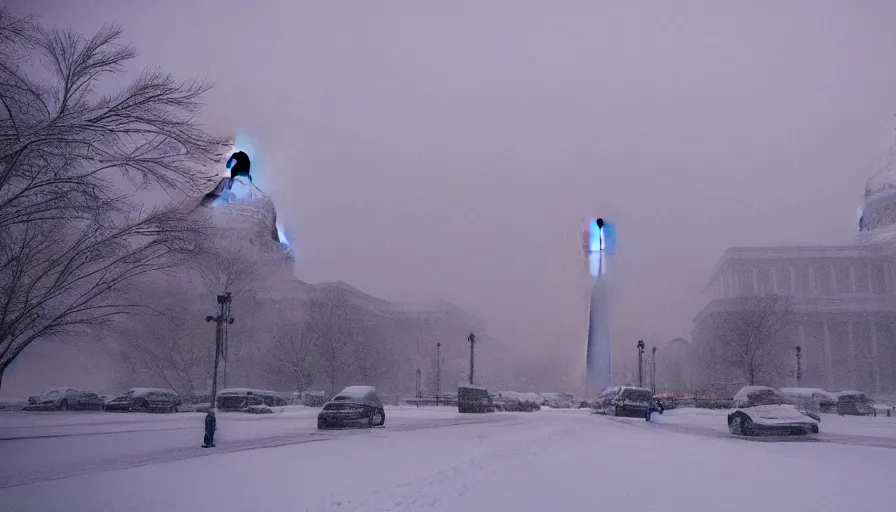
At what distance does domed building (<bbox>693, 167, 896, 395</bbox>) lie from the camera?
84.5 meters

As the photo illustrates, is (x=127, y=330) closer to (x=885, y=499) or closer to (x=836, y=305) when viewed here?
(x=885, y=499)

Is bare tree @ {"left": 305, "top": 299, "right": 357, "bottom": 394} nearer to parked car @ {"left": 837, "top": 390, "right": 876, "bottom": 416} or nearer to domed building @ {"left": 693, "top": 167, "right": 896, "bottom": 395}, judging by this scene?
parked car @ {"left": 837, "top": 390, "right": 876, "bottom": 416}

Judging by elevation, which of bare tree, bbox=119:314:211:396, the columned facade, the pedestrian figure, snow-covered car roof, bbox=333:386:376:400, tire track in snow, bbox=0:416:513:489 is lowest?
tire track in snow, bbox=0:416:513:489

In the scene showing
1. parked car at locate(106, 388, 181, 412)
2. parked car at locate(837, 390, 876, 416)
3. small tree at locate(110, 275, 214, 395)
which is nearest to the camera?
parked car at locate(106, 388, 181, 412)

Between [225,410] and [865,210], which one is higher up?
[865,210]

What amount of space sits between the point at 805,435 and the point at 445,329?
82877mm

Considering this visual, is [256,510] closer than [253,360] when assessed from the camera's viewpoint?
Yes

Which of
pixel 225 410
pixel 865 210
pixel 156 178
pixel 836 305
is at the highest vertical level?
pixel 865 210

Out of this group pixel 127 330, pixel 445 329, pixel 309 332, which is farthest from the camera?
pixel 445 329

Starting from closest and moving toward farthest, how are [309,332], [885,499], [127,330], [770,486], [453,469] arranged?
[885,499], [770,486], [453,469], [127,330], [309,332]

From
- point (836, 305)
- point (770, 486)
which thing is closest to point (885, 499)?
point (770, 486)

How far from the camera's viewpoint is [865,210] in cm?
10781

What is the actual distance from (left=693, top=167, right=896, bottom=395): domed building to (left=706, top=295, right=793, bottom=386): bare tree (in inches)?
105

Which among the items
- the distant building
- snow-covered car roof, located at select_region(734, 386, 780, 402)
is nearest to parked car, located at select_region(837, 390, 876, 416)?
snow-covered car roof, located at select_region(734, 386, 780, 402)
